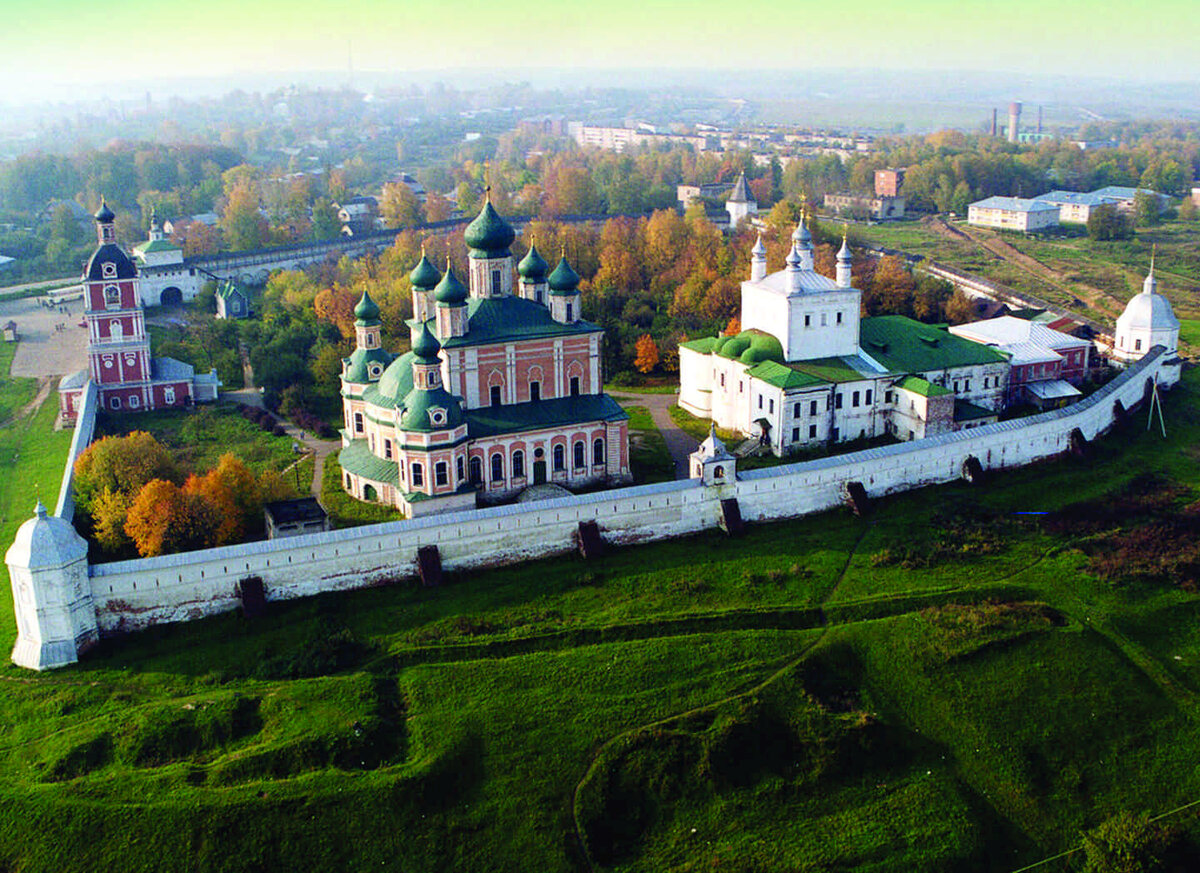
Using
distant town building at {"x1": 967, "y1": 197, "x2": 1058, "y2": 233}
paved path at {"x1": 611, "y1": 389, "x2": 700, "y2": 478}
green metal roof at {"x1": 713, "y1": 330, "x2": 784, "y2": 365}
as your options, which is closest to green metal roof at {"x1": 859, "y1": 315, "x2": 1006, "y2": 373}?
green metal roof at {"x1": 713, "y1": 330, "x2": 784, "y2": 365}

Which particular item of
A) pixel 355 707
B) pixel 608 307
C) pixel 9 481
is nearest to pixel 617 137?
pixel 608 307

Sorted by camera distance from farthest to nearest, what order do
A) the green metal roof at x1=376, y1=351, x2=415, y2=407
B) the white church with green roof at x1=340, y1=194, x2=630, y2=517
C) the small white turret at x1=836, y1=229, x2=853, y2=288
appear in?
1. the small white turret at x1=836, y1=229, x2=853, y2=288
2. the green metal roof at x1=376, y1=351, x2=415, y2=407
3. the white church with green roof at x1=340, y1=194, x2=630, y2=517

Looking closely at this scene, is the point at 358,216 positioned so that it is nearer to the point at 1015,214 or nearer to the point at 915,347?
the point at 1015,214

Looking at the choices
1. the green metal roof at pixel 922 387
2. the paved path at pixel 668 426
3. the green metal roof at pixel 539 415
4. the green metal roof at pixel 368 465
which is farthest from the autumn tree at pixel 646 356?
the green metal roof at pixel 368 465

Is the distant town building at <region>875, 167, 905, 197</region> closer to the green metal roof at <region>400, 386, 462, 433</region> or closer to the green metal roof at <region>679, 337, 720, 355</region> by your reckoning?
the green metal roof at <region>679, 337, 720, 355</region>

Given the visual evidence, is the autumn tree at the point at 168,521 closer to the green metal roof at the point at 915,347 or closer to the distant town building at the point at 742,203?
the green metal roof at the point at 915,347

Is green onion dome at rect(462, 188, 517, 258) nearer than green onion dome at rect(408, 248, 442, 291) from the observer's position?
Yes
